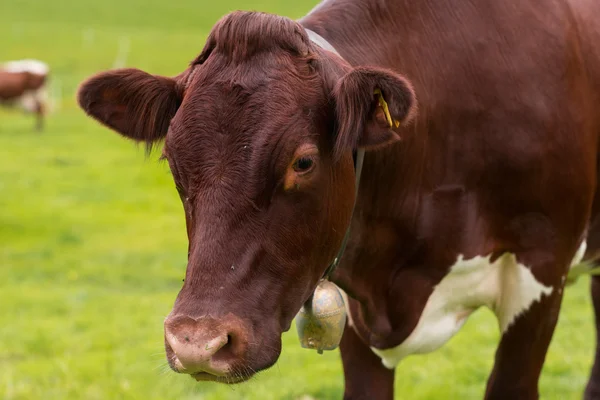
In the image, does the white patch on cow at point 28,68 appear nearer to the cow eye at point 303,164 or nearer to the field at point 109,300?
the field at point 109,300

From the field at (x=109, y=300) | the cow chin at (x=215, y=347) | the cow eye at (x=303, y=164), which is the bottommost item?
the field at (x=109, y=300)

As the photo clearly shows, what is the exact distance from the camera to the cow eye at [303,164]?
2721 mm

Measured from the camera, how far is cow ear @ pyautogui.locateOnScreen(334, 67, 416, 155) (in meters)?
2.78

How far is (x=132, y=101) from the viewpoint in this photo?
10.1 feet

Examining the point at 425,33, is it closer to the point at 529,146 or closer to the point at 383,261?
the point at 529,146

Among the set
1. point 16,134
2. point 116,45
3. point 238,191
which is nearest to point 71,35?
point 116,45

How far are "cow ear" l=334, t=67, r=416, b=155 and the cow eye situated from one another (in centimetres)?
11

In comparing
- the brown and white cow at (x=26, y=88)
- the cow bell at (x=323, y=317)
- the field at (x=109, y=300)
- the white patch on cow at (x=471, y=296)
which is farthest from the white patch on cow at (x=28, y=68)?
the cow bell at (x=323, y=317)

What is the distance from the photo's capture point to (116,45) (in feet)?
124

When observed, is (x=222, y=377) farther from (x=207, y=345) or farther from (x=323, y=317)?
(x=323, y=317)

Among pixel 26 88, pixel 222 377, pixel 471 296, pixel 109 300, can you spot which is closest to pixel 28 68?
pixel 26 88

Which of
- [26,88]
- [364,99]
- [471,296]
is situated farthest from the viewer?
[26,88]

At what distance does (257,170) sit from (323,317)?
1.03 metres

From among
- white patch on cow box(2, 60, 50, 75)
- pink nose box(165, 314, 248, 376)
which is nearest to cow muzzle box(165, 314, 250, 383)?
pink nose box(165, 314, 248, 376)
